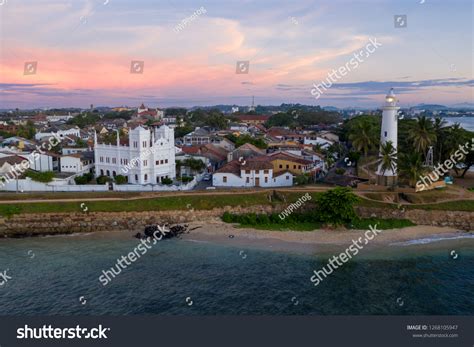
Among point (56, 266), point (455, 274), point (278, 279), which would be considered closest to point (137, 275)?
point (56, 266)

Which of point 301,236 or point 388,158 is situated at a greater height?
point 388,158

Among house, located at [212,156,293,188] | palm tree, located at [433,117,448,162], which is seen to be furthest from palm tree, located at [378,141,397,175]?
palm tree, located at [433,117,448,162]

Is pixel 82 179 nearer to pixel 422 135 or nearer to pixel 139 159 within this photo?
pixel 139 159

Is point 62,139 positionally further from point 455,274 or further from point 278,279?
point 455,274

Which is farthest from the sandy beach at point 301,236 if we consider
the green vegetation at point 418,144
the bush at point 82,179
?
the bush at point 82,179

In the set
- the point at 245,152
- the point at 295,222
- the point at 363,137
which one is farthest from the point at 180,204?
the point at 363,137

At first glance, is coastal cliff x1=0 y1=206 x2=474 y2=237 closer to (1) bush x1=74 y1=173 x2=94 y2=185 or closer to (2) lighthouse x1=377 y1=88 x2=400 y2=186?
(2) lighthouse x1=377 y1=88 x2=400 y2=186
